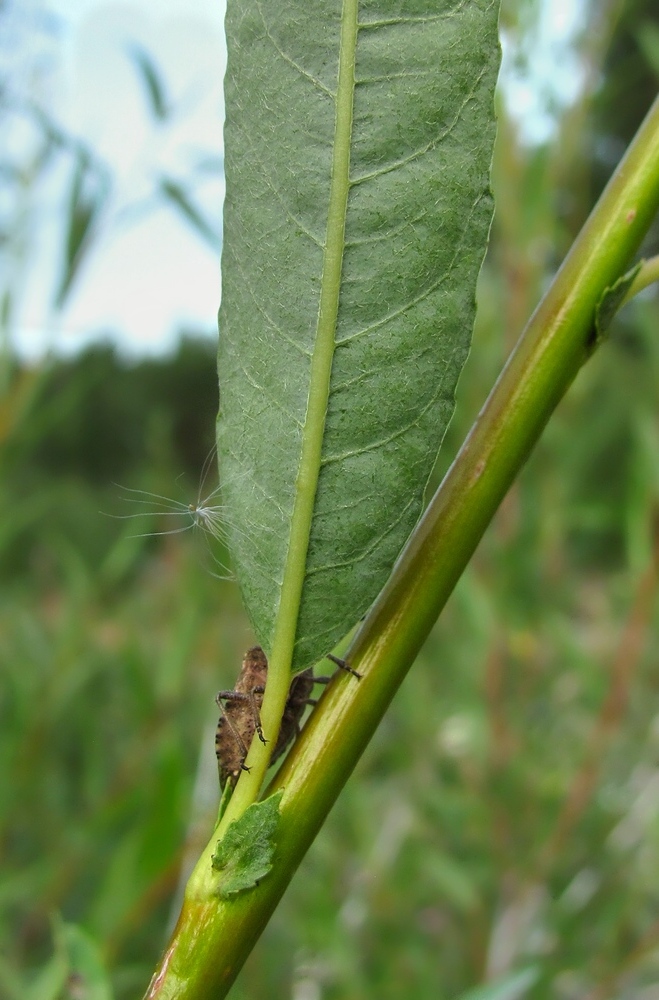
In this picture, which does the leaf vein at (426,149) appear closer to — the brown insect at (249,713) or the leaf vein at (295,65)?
the leaf vein at (295,65)

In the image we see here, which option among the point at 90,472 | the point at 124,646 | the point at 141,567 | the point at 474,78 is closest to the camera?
the point at 474,78

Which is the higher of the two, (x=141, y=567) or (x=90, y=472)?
(x=90, y=472)

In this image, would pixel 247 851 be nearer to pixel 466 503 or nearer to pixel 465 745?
pixel 466 503

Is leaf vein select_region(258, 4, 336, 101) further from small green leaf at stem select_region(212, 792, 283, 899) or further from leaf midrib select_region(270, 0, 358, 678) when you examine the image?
small green leaf at stem select_region(212, 792, 283, 899)

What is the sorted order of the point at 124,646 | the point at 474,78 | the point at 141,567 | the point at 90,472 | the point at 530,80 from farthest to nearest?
1. the point at 90,472
2. the point at 141,567
3. the point at 124,646
4. the point at 530,80
5. the point at 474,78

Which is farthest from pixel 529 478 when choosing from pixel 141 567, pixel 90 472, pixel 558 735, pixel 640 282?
pixel 90 472

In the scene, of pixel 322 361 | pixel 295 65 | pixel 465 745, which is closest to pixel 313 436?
pixel 322 361

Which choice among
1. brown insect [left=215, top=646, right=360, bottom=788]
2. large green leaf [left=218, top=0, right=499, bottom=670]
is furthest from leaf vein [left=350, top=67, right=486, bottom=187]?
brown insect [left=215, top=646, right=360, bottom=788]

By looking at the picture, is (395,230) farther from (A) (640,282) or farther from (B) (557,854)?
(B) (557,854)
